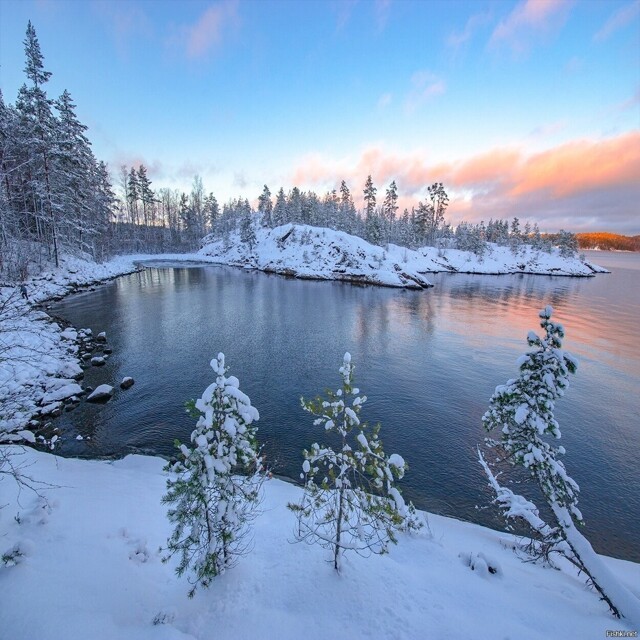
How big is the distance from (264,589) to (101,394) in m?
13.9

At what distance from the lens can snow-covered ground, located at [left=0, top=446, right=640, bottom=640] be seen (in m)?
4.86

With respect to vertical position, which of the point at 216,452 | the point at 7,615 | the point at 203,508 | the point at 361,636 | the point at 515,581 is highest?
the point at 216,452

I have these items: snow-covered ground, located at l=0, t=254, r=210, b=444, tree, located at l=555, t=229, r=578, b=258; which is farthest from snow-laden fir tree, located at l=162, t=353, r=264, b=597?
A: tree, located at l=555, t=229, r=578, b=258

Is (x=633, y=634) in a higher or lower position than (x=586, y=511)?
higher

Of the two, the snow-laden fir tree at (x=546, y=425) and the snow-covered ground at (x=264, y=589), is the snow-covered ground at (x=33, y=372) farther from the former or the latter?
the snow-laden fir tree at (x=546, y=425)

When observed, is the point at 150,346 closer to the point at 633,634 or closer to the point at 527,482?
the point at 527,482

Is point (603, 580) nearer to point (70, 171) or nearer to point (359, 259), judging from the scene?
point (70, 171)

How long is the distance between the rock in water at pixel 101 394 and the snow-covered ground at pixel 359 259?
174ft

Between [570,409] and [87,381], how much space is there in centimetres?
2569

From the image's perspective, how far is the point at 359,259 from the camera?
71.8 metres

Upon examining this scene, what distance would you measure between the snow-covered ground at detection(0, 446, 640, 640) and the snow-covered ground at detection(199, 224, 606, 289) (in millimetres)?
57429

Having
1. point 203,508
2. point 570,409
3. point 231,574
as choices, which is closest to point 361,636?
point 231,574

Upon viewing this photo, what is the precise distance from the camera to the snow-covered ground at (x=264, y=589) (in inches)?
191

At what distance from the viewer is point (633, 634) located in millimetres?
5352
